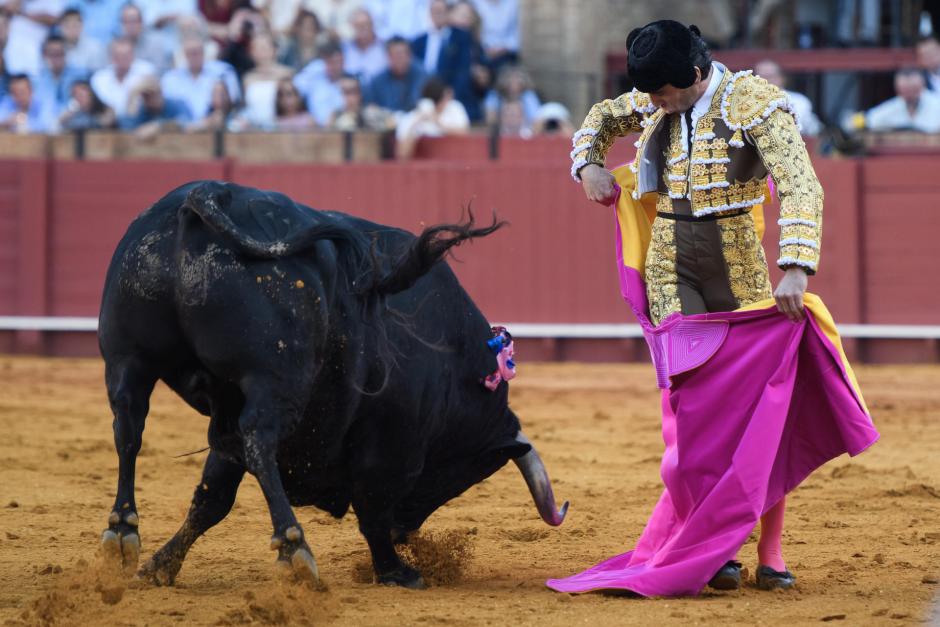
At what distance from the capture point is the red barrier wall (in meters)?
9.30

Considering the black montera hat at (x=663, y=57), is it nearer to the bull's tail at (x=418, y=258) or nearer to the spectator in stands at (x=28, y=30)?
the bull's tail at (x=418, y=258)

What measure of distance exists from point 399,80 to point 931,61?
137 inches

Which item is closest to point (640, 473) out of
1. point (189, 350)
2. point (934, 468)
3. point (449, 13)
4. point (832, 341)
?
point (934, 468)

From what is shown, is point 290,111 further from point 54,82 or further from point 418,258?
point 418,258

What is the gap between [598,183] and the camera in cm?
370

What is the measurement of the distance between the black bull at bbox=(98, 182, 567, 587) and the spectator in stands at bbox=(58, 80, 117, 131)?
692 cm

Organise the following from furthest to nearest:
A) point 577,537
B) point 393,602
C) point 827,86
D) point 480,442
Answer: point 827,86 → point 577,537 → point 480,442 → point 393,602

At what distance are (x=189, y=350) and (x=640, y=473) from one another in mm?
2792

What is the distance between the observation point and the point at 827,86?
11539 mm

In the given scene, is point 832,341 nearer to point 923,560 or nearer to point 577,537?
point 923,560

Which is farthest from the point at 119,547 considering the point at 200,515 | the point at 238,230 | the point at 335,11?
the point at 335,11

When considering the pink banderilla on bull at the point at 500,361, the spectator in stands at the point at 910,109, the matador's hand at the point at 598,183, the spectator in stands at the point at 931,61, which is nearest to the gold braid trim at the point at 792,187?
the matador's hand at the point at 598,183

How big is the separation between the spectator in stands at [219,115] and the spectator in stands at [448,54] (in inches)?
52.7

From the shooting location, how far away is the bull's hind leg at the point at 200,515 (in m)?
3.63
